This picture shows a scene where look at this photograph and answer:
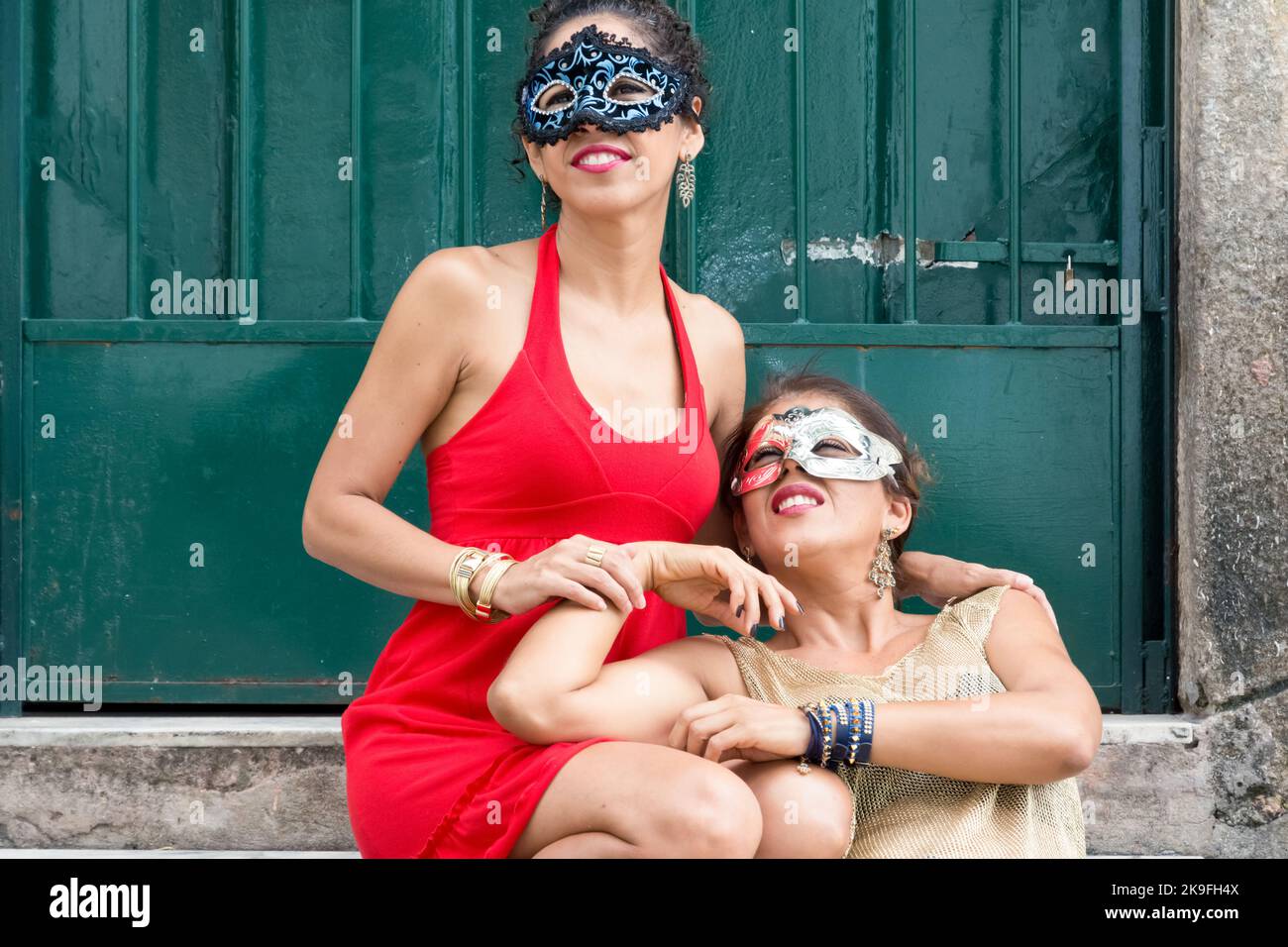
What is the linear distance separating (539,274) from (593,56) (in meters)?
0.44

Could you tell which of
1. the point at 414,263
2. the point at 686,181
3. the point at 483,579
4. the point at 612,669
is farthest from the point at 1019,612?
the point at 414,263

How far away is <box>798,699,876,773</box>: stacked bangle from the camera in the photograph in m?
2.08

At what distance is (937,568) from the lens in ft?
8.52

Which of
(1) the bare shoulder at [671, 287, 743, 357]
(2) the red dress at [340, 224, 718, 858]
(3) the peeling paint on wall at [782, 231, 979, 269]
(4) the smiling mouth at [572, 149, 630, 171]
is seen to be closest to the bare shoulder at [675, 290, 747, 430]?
(1) the bare shoulder at [671, 287, 743, 357]

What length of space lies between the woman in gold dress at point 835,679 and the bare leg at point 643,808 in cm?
10

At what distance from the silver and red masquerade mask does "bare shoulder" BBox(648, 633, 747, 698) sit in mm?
332

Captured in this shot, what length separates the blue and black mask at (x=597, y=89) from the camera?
2.46 m

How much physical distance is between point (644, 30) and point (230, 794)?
2231 millimetres

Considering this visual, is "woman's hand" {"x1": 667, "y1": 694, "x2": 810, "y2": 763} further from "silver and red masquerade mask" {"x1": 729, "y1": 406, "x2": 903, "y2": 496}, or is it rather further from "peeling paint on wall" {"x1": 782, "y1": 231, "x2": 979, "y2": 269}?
"peeling paint on wall" {"x1": 782, "y1": 231, "x2": 979, "y2": 269}

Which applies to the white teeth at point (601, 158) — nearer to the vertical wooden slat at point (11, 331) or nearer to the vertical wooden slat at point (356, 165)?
the vertical wooden slat at point (356, 165)

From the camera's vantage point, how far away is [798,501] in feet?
7.97

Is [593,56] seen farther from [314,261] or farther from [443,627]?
[314,261]
